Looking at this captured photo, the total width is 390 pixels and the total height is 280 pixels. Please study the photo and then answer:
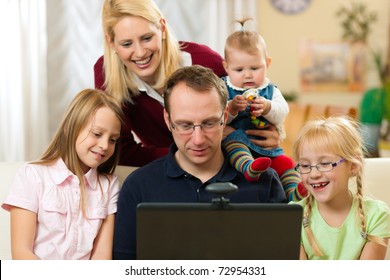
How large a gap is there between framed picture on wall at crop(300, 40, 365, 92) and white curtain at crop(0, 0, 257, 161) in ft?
6.04

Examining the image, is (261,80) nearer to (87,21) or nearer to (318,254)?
(318,254)

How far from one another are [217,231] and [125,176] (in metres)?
1.02

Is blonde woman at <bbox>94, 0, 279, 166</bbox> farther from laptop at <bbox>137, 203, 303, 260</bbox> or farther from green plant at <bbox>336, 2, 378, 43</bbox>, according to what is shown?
green plant at <bbox>336, 2, 378, 43</bbox>

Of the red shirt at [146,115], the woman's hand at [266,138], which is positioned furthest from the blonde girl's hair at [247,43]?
the woman's hand at [266,138]

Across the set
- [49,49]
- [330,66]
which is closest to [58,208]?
[49,49]

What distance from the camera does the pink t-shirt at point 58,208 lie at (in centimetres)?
183

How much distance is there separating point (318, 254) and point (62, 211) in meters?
0.76

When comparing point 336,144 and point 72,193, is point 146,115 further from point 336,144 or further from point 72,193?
point 336,144

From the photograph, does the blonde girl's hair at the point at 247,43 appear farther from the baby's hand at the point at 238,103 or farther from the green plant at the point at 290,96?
the green plant at the point at 290,96

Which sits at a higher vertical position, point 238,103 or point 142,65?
point 142,65

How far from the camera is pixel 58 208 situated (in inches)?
72.6

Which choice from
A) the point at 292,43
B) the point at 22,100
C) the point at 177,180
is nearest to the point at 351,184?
the point at 177,180

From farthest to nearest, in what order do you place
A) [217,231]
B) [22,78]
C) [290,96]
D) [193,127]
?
1. [290,96]
2. [22,78]
3. [193,127]
4. [217,231]

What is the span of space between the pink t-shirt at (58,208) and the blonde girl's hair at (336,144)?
0.59 meters
